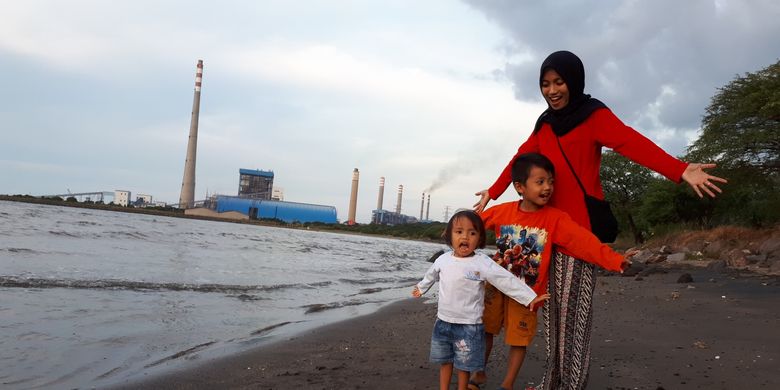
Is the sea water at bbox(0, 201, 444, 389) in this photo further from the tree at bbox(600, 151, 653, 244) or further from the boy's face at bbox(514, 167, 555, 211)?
the tree at bbox(600, 151, 653, 244)

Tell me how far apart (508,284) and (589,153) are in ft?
2.57

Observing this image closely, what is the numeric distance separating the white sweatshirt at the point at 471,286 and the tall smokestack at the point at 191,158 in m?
103

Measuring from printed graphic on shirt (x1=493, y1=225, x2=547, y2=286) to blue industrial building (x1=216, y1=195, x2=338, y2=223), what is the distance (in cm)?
9907

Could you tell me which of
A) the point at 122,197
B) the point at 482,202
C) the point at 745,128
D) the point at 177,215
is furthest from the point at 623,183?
the point at 122,197

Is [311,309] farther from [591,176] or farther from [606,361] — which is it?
[591,176]

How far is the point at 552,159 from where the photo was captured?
3111 millimetres

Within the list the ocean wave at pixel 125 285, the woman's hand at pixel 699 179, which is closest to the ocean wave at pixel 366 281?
the ocean wave at pixel 125 285

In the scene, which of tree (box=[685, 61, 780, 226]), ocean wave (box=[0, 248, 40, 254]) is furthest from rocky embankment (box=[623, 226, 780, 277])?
ocean wave (box=[0, 248, 40, 254])

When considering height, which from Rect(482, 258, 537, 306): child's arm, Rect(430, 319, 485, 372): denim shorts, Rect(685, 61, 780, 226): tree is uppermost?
Rect(685, 61, 780, 226): tree

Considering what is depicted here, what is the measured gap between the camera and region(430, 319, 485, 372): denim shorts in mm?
2943

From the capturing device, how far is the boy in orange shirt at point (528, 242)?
2.91 metres

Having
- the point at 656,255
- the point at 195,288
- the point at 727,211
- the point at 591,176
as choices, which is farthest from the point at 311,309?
the point at 727,211

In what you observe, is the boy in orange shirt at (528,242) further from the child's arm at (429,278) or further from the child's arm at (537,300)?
the child's arm at (429,278)

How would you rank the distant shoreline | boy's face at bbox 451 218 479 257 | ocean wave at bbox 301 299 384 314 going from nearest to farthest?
boy's face at bbox 451 218 479 257 < ocean wave at bbox 301 299 384 314 < the distant shoreline
